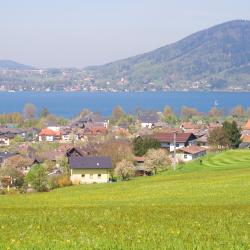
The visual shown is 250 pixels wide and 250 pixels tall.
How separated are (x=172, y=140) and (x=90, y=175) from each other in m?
32.2

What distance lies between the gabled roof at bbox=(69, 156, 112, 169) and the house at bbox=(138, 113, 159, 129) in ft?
279

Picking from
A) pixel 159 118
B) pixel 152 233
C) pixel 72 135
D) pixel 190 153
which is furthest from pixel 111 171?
pixel 159 118

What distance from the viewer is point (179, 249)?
1017 cm

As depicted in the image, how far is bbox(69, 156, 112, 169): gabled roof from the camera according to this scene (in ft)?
209

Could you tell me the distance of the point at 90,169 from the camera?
64312 millimetres

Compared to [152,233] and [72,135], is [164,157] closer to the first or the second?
[152,233]

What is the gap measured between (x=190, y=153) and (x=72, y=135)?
5105cm

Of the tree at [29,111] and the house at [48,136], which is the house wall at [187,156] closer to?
the house at [48,136]

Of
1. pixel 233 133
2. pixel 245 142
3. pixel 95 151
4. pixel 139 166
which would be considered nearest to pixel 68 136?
pixel 245 142

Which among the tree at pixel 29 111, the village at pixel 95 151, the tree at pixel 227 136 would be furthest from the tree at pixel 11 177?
the tree at pixel 29 111

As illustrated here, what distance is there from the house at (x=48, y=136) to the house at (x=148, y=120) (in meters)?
27.5

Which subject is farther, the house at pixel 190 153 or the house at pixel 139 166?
the house at pixel 190 153

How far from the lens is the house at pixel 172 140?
9475 cm

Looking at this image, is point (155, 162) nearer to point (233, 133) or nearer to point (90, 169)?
point (90, 169)
